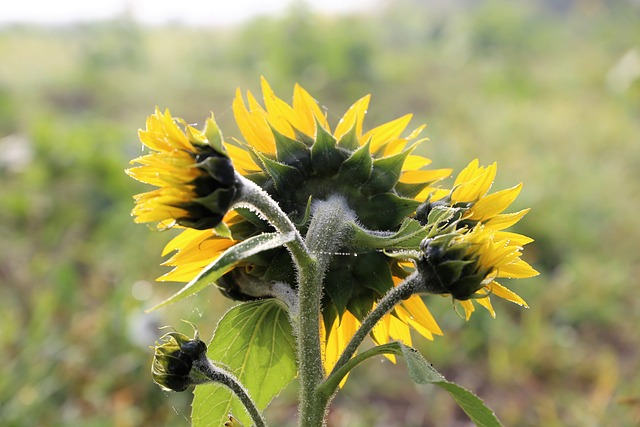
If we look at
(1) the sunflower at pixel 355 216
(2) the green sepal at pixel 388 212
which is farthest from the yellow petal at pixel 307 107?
(2) the green sepal at pixel 388 212

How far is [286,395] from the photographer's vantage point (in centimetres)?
199

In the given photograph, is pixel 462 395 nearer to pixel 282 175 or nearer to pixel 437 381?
pixel 437 381

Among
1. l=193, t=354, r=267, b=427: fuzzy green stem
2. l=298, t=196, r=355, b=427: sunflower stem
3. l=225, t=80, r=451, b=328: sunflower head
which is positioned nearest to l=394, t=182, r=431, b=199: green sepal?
l=225, t=80, r=451, b=328: sunflower head

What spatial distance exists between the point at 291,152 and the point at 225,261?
0.65 ft

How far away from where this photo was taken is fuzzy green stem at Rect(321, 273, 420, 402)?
1.61 feet

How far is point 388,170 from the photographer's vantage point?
0.58 metres

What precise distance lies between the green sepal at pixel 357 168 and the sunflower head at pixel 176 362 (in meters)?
0.17

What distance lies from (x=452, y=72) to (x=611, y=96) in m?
1.53

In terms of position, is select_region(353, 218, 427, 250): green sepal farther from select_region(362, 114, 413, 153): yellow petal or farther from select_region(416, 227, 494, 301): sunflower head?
select_region(362, 114, 413, 153): yellow petal

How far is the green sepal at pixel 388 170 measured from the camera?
0.58m

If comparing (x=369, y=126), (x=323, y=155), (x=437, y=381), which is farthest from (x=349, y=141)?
(x=369, y=126)

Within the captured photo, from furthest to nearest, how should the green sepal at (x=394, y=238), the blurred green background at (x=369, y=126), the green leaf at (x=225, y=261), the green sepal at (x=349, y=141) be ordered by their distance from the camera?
the blurred green background at (x=369, y=126)
the green sepal at (x=349, y=141)
the green sepal at (x=394, y=238)
the green leaf at (x=225, y=261)

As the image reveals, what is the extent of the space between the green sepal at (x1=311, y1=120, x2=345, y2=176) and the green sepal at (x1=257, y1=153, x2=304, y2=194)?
0.06 ft

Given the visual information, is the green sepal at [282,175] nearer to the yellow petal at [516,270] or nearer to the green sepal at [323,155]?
the green sepal at [323,155]
